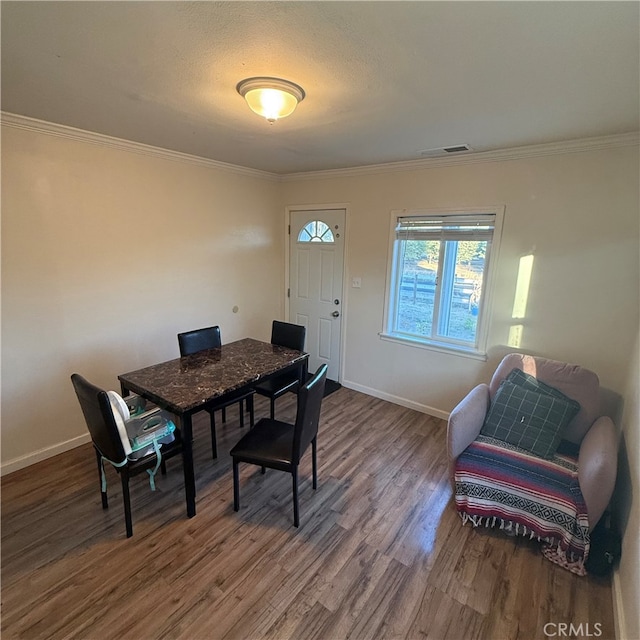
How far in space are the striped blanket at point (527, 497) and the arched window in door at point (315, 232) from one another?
2610 mm

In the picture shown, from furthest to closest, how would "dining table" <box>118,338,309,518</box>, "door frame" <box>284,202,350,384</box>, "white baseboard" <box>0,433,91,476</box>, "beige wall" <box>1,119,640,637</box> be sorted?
1. "door frame" <box>284,202,350,384</box>
2. "white baseboard" <box>0,433,91,476</box>
3. "beige wall" <box>1,119,640,637</box>
4. "dining table" <box>118,338,309,518</box>

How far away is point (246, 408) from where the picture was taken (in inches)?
136

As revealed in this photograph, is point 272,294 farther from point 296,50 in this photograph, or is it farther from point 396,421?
point 296,50

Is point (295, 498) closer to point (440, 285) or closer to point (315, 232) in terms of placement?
point (440, 285)

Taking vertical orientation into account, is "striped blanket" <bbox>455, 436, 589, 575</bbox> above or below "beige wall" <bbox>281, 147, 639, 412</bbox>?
below

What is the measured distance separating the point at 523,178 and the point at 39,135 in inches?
138

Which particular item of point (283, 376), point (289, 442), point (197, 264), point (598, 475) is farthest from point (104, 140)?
point (598, 475)

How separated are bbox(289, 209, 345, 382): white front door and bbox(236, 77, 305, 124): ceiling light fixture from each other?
2.06 meters

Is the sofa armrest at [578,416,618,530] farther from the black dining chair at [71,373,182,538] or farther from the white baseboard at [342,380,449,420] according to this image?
the black dining chair at [71,373,182,538]

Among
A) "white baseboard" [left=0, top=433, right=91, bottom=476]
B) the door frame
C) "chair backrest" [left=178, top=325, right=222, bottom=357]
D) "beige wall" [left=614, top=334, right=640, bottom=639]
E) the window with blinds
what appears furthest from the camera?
the door frame

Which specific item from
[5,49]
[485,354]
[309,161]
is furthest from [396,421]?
[5,49]

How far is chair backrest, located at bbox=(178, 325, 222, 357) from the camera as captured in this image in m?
2.79

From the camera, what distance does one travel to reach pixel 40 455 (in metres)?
2.61

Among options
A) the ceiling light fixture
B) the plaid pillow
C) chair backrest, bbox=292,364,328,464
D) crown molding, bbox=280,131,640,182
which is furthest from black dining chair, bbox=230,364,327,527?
crown molding, bbox=280,131,640,182
